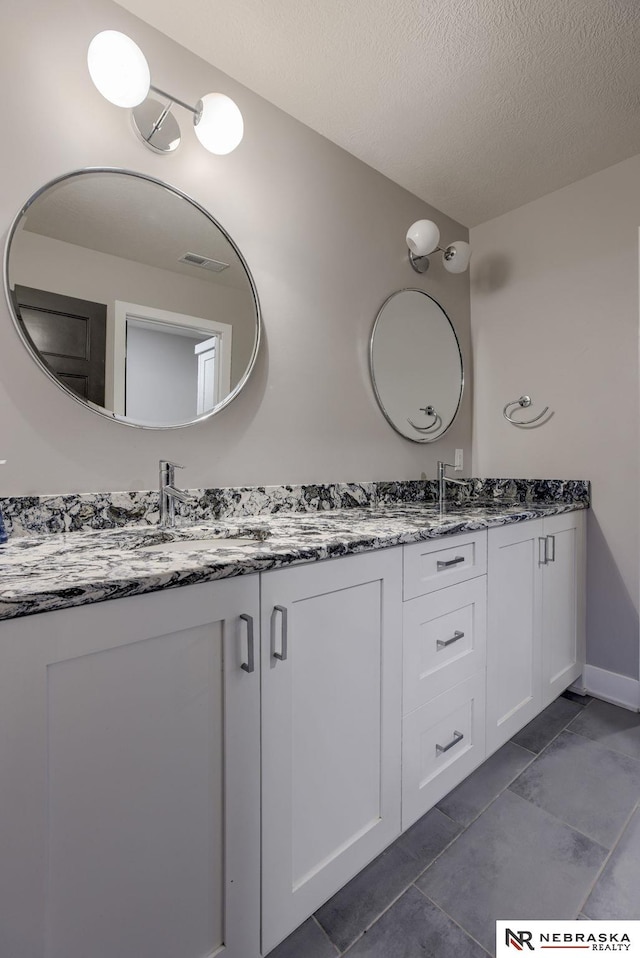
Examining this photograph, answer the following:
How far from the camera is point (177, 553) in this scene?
0.97m

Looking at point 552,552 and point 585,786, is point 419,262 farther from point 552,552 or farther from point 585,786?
point 585,786

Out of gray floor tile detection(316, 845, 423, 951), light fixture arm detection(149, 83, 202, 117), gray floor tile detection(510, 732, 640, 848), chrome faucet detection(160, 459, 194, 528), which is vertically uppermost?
light fixture arm detection(149, 83, 202, 117)

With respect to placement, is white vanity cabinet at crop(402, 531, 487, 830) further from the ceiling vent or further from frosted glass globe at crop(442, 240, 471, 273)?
frosted glass globe at crop(442, 240, 471, 273)

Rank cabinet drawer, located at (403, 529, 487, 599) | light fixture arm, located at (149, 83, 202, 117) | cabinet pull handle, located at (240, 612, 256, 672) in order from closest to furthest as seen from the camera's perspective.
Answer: cabinet pull handle, located at (240, 612, 256, 672), cabinet drawer, located at (403, 529, 487, 599), light fixture arm, located at (149, 83, 202, 117)

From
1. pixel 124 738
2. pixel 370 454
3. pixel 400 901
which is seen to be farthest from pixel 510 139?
pixel 400 901

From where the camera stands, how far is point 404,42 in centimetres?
147

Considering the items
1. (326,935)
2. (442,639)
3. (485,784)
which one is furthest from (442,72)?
(326,935)

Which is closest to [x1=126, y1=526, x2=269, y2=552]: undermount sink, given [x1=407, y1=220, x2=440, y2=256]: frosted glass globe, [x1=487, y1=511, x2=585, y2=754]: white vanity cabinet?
[x1=487, y1=511, x2=585, y2=754]: white vanity cabinet

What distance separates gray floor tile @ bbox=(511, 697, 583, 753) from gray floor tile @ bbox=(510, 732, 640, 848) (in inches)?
1.9

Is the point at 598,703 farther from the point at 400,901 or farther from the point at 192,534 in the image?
the point at 192,534

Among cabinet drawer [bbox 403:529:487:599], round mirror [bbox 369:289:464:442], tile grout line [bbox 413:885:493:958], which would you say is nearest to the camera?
tile grout line [bbox 413:885:493:958]

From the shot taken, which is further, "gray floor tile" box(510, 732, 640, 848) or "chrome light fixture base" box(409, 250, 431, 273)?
"chrome light fixture base" box(409, 250, 431, 273)

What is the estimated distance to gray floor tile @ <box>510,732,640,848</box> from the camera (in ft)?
4.53

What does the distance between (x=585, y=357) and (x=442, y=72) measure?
131 centimetres
